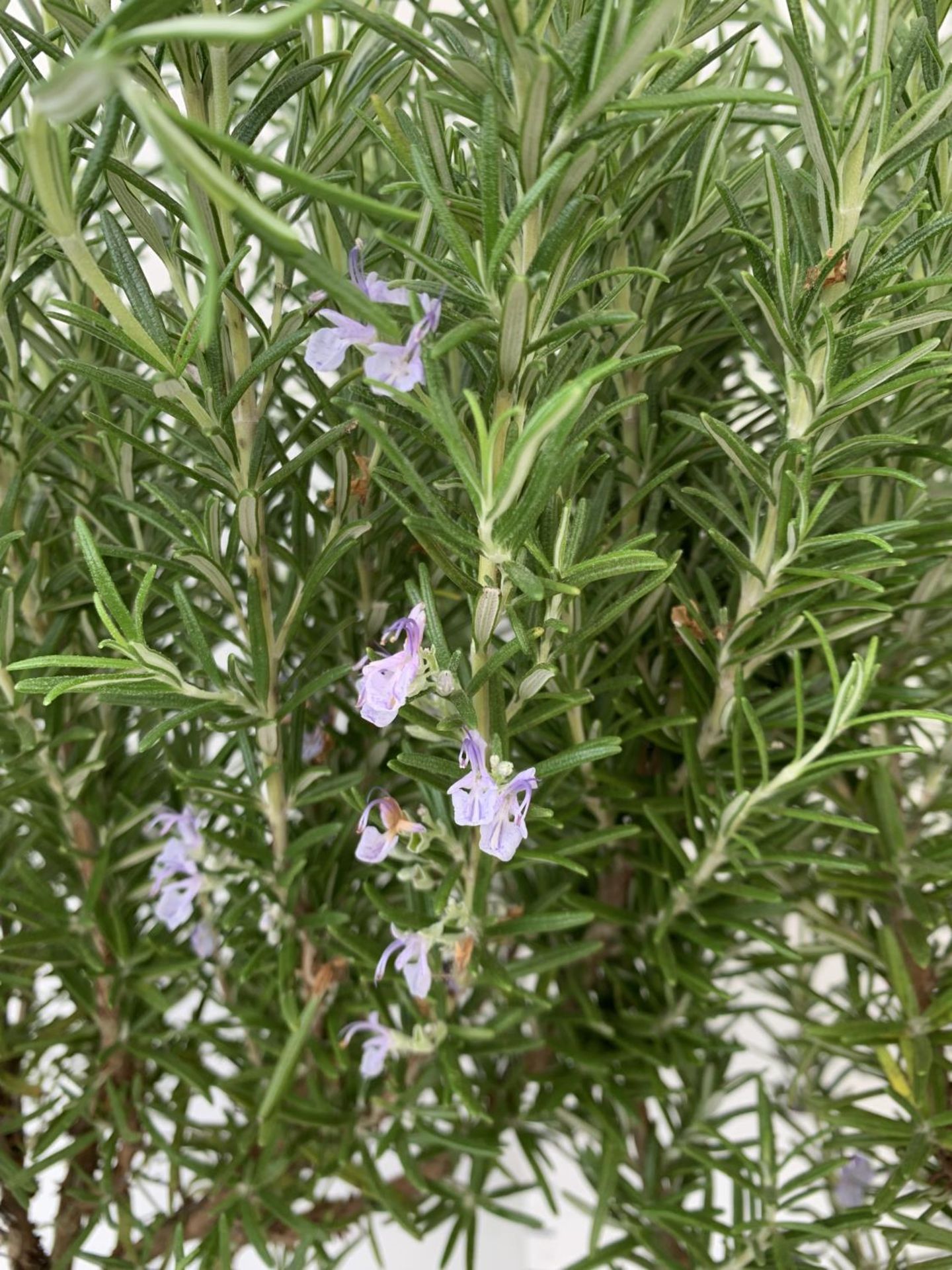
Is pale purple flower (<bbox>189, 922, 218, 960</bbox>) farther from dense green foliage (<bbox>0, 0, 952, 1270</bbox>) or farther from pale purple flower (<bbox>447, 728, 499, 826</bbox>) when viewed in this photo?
pale purple flower (<bbox>447, 728, 499, 826</bbox>)

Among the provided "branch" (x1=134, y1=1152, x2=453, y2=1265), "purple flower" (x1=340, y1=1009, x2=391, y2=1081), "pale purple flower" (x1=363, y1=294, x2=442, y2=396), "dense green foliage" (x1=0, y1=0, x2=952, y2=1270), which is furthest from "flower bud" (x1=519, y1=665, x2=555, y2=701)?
"branch" (x1=134, y1=1152, x2=453, y2=1265)

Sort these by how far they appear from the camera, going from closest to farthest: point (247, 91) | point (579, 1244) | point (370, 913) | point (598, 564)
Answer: point (598, 564), point (370, 913), point (247, 91), point (579, 1244)

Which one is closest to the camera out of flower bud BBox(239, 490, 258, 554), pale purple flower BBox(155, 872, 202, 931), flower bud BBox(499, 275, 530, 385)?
flower bud BBox(499, 275, 530, 385)

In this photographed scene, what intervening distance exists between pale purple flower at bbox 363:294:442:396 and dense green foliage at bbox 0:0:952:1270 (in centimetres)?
1

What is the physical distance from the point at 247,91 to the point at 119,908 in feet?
1.79

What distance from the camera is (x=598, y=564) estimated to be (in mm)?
336

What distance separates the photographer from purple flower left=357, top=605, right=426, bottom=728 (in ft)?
1.10

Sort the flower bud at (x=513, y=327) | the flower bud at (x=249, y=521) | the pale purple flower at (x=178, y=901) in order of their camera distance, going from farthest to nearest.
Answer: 1. the pale purple flower at (x=178, y=901)
2. the flower bud at (x=249, y=521)
3. the flower bud at (x=513, y=327)

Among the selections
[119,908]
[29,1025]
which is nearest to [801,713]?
[119,908]

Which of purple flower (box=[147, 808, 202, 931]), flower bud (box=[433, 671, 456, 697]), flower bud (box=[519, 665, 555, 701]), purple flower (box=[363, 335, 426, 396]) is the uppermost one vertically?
purple flower (box=[363, 335, 426, 396])

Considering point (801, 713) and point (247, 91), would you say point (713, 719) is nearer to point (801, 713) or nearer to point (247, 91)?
point (801, 713)

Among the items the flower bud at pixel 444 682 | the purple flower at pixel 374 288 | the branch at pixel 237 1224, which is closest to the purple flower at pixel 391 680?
the flower bud at pixel 444 682

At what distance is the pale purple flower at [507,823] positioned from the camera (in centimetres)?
36

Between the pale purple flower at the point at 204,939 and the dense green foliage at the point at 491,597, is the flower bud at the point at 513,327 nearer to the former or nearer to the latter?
the dense green foliage at the point at 491,597
